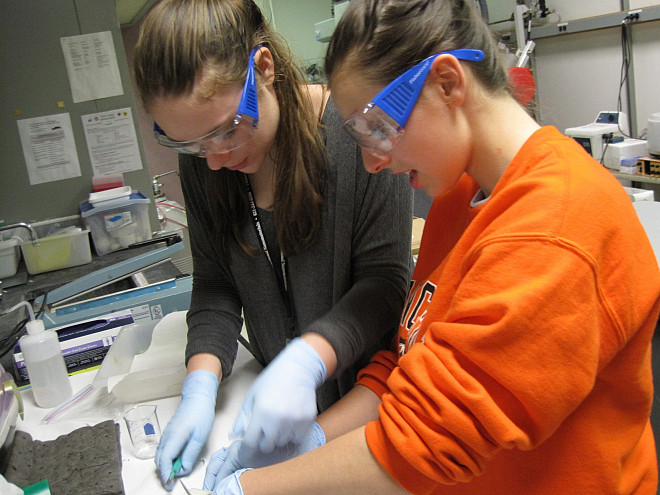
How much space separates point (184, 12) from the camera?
92 cm

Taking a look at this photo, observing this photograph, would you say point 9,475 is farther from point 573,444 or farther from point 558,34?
point 558,34

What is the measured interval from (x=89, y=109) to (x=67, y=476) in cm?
204

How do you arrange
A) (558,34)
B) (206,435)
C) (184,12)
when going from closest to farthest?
(184,12) → (206,435) → (558,34)

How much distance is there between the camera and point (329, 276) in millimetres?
1172

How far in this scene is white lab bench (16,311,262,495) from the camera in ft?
3.18

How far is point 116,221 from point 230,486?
1921mm

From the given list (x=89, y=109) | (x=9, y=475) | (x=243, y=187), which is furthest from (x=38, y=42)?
(x=9, y=475)

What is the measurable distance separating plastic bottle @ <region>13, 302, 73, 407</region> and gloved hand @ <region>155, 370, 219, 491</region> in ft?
1.12

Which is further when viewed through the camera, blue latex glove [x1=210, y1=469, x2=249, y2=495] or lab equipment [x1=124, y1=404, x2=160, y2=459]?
lab equipment [x1=124, y1=404, x2=160, y2=459]

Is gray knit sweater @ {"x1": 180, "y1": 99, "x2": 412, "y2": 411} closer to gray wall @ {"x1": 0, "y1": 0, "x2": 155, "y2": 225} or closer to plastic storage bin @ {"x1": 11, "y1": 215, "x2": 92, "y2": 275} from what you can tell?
plastic storage bin @ {"x1": 11, "y1": 215, "x2": 92, "y2": 275}

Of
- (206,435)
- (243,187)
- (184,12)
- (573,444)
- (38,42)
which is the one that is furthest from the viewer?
(38,42)

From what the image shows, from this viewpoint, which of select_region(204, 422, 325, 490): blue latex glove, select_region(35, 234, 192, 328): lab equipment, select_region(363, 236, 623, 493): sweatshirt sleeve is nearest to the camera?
select_region(363, 236, 623, 493): sweatshirt sleeve

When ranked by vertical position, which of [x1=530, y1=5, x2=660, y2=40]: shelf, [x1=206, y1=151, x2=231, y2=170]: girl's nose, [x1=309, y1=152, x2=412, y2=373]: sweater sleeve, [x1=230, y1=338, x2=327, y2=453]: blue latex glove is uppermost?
[x1=530, y1=5, x2=660, y2=40]: shelf

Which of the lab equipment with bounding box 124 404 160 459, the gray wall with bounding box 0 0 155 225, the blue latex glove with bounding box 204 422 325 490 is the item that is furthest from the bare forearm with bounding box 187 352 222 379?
the gray wall with bounding box 0 0 155 225
